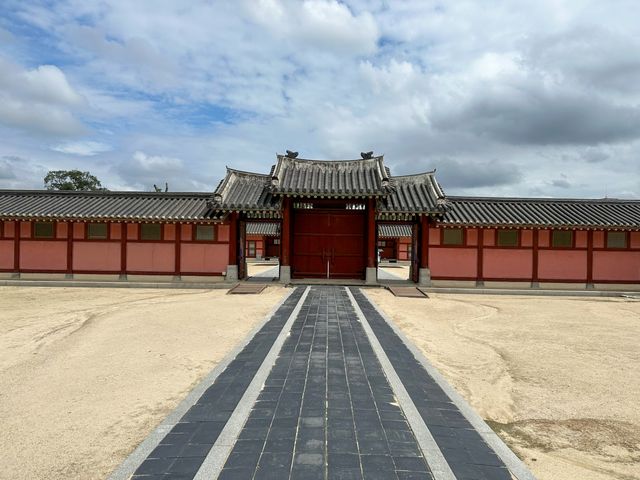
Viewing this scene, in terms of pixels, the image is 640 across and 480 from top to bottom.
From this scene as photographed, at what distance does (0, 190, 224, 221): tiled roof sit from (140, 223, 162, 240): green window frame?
574mm

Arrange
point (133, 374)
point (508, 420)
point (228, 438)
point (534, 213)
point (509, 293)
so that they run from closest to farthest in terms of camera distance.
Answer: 1. point (228, 438)
2. point (508, 420)
3. point (133, 374)
4. point (509, 293)
5. point (534, 213)

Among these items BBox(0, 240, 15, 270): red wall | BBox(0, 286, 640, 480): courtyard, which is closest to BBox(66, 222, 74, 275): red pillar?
BBox(0, 240, 15, 270): red wall

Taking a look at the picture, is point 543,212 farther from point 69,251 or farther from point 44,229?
point 44,229

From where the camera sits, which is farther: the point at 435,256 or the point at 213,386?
the point at 435,256

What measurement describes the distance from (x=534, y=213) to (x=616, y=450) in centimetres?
1640

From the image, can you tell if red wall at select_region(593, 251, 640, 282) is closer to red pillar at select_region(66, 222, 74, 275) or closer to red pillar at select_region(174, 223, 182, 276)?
red pillar at select_region(174, 223, 182, 276)

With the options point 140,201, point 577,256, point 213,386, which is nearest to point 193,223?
point 140,201

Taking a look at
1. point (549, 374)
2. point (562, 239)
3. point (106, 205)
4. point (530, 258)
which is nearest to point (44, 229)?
point (106, 205)

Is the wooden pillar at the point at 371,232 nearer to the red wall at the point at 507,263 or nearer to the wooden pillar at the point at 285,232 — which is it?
the wooden pillar at the point at 285,232

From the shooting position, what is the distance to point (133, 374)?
6.60 m

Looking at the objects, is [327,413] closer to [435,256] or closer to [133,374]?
[133,374]

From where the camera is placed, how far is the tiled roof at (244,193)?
17859 millimetres

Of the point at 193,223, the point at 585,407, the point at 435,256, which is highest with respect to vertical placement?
the point at 193,223

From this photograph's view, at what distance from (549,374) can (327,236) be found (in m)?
12.8
